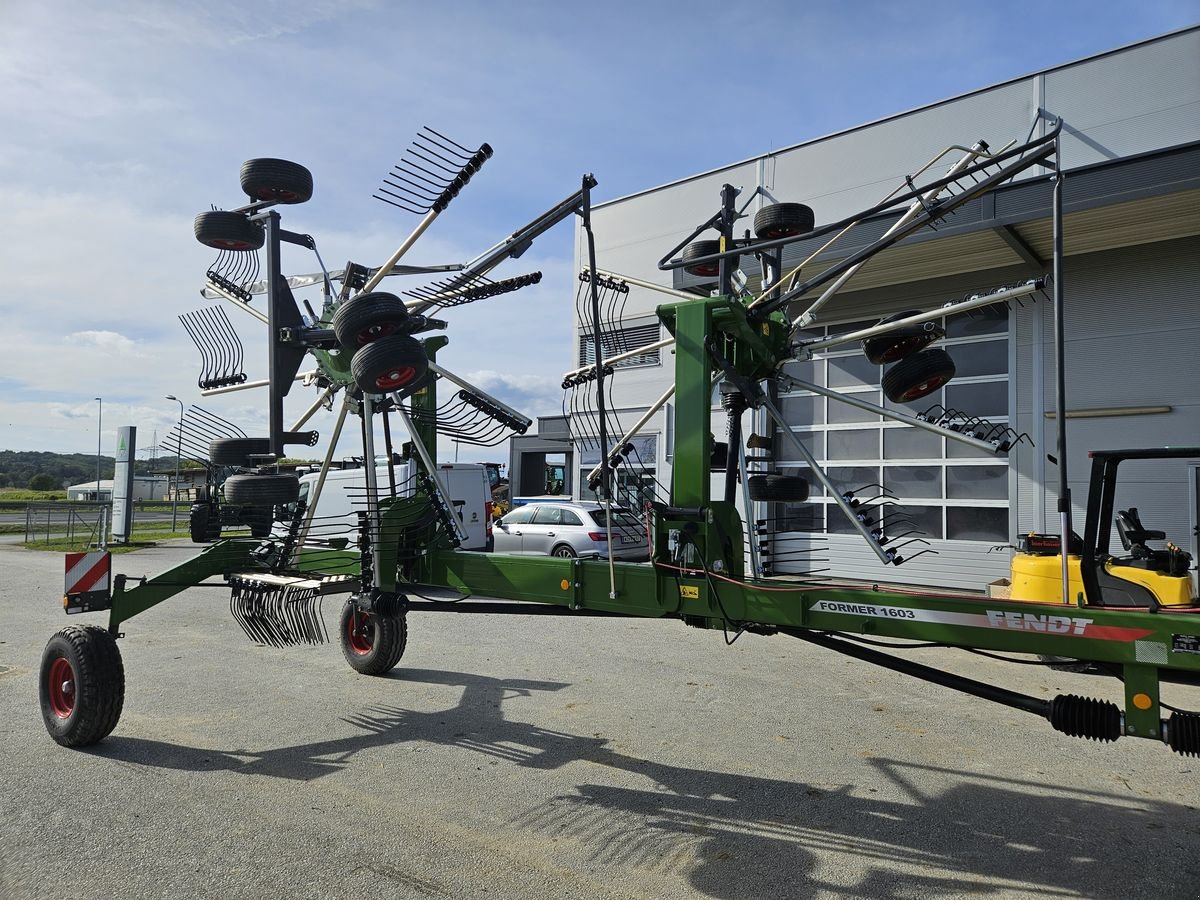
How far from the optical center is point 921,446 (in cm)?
1302

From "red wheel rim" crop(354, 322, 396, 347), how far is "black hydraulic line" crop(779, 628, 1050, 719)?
98.7 inches

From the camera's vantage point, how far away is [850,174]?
14500mm

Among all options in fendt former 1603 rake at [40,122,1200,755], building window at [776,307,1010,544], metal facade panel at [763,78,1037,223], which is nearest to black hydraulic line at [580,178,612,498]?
fendt former 1603 rake at [40,122,1200,755]

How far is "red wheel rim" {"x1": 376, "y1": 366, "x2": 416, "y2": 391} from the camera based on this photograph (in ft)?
14.4

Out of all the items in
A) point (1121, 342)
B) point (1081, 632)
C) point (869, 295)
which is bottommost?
point (1081, 632)

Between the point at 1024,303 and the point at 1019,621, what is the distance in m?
7.91

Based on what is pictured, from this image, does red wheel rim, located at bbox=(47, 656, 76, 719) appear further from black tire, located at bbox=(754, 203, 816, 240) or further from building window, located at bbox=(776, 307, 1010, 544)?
building window, located at bbox=(776, 307, 1010, 544)

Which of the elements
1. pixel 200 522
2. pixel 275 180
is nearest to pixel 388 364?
pixel 275 180

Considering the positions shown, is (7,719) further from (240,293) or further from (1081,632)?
(1081,632)

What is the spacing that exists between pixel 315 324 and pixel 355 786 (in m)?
2.81

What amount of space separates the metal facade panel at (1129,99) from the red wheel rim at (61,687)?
13.5 m

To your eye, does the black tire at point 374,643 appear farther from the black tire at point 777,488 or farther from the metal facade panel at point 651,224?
the metal facade panel at point 651,224

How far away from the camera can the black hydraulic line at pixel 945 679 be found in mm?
3582

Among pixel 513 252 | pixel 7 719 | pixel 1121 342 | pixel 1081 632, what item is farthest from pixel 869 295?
pixel 7 719
